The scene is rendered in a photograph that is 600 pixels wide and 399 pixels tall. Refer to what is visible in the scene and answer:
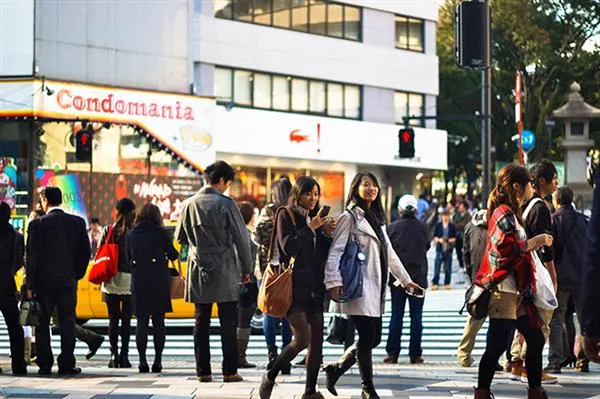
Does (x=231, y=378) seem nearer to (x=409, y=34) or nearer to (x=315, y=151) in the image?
(x=315, y=151)

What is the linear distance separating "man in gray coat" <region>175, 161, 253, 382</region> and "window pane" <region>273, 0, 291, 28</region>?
36.7 metres

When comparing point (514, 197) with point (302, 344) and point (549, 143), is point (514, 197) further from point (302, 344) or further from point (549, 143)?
point (549, 143)

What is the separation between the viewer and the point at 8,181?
34031 millimetres

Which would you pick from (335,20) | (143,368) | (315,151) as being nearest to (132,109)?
(315,151)

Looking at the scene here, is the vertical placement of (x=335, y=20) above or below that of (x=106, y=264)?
above

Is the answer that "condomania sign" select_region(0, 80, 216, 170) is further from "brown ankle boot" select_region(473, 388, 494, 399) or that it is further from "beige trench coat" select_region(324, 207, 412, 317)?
"brown ankle boot" select_region(473, 388, 494, 399)

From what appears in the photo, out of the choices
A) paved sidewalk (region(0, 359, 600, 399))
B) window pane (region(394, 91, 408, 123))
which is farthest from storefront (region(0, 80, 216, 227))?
paved sidewalk (region(0, 359, 600, 399))

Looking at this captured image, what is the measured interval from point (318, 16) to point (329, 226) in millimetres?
40217

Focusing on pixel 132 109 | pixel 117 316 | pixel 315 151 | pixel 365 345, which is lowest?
pixel 117 316

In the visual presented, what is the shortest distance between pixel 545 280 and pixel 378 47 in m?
43.5

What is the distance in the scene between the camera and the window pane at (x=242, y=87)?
4650cm

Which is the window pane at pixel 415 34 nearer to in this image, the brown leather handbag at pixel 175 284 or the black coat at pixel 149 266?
the brown leather handbag at pixel 175 284

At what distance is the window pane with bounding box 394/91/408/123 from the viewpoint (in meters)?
54.0

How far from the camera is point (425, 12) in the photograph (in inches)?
2188
